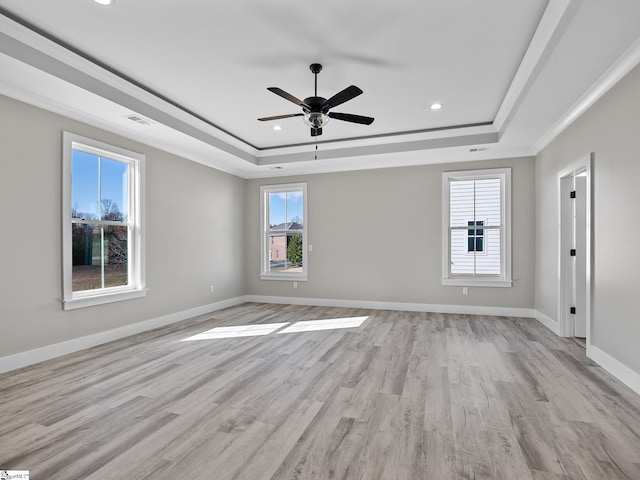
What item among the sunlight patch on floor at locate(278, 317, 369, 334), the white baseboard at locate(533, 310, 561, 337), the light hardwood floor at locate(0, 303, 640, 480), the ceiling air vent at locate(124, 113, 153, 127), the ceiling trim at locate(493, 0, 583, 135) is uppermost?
the ceiling trim at locate(493, 0, 583, 135)

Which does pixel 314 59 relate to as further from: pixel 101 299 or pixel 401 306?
pixel 401 306

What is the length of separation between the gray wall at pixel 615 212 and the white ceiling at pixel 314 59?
223 mm

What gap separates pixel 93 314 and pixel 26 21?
298 centimetres

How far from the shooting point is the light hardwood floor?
191 centimetres

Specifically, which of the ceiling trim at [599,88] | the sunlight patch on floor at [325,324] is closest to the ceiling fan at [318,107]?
the ceiling trim at [599,88]

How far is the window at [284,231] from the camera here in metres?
7.02

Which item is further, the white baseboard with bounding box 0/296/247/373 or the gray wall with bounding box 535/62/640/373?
the white baseboard with bounding box 0/296/247/373

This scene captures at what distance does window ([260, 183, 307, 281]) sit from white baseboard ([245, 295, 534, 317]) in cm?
45

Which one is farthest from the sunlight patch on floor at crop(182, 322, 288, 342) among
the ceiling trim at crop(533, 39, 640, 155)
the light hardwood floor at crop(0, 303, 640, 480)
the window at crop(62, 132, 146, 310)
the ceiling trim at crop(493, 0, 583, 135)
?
the ceiling trim at crop(533, 39, 640, 155)

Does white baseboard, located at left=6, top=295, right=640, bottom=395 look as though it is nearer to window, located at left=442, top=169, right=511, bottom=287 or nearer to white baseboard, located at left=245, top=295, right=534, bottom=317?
white baseboard, located at left=245, top=295, right=534, bottom=317

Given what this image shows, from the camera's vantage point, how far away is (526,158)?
566 cm

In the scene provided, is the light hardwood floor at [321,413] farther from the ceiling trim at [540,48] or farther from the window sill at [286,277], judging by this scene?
the window sill at [286,277]

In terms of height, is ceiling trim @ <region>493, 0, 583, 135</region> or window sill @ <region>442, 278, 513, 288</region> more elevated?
ceiling trim @ <region>493, 0, 583, 135</region>

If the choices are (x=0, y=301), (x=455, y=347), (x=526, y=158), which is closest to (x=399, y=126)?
(x=526, y=158)
